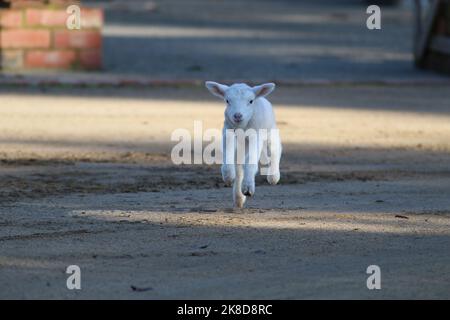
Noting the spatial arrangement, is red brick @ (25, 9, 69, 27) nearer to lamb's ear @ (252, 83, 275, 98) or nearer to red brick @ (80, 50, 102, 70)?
red brick @ (80, 50, 102, 70)

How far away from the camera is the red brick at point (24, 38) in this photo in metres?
21.7

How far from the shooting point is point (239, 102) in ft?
31.8

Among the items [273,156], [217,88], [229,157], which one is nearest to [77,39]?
[273,156]

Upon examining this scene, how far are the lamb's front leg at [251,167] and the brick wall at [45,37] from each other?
492 inches

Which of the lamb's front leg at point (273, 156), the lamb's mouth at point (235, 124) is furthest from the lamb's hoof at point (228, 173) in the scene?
the lamb's front leg at point (273, 156)

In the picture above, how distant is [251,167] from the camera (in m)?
9.75

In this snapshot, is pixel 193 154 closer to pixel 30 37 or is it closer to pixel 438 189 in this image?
pixel 438 189

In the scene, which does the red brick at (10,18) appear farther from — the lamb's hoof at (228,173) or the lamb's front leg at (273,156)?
the lamb's hoof at (228,173)

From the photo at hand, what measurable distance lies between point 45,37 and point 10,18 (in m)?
0.71

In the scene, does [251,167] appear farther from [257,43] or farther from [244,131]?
[257,43]

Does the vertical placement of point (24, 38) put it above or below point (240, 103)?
below

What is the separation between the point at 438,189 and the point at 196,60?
1331 centimetres
